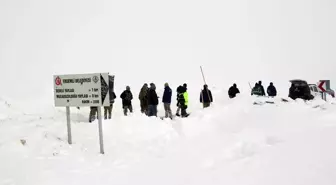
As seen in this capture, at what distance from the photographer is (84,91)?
956 centimetres

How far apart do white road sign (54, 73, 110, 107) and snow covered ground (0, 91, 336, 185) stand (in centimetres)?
110

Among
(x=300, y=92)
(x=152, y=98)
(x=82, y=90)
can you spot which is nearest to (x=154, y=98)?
(x=152, y=98)

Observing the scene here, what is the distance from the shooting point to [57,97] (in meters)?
9.99

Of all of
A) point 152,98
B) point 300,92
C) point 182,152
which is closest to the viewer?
point 182,152

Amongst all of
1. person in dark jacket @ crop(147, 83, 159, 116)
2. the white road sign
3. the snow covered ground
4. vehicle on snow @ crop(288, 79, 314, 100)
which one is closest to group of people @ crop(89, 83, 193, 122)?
person in dark jacket @ crop(147, 83, 159, 116)

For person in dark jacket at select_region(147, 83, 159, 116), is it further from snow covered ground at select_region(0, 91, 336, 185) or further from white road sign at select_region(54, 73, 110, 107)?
white road sign at select_region(54, 73, 110, 107)

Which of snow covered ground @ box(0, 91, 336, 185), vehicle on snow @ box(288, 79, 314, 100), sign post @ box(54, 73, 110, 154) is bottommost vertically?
snow covered ground @ box(0, 91, 336, 185)

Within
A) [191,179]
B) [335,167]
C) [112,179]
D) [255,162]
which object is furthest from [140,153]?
[335,167]

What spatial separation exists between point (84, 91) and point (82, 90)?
73mm

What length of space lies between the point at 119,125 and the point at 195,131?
A: 102 inches

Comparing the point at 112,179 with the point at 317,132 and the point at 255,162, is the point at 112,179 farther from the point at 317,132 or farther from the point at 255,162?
the point at 317,132

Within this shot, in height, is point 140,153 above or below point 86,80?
below

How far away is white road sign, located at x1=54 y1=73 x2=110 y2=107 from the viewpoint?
938cm

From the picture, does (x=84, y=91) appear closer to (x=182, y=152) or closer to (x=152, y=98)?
(x=182, y=152)
